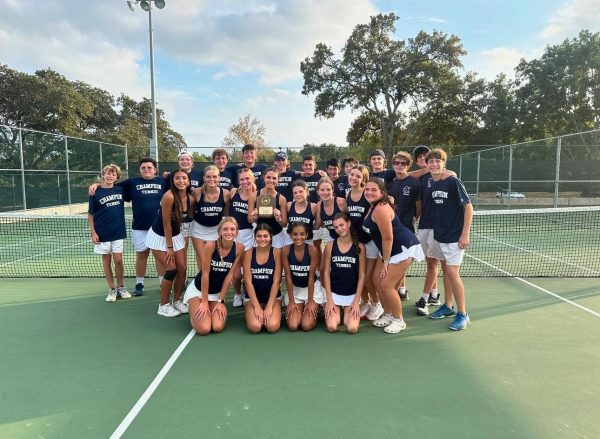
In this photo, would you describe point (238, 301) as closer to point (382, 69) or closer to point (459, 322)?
point (459, 322)

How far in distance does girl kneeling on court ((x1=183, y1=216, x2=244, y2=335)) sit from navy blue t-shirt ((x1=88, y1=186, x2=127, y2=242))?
5.72 ft

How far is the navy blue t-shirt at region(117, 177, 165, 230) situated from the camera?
5.52 m

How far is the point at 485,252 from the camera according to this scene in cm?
890

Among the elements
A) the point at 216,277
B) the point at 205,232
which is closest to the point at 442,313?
the point at 216,277

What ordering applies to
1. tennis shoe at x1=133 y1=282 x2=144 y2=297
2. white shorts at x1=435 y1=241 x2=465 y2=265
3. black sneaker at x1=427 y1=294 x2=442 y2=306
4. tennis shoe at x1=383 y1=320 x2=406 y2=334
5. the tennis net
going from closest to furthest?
tennis shoe at x1=383 y1=320 x2=406 y2=334
white shorts at x1=435 y1=241 x2=465 y2=265
black sneaker at x1=427 y1=294 x2=442 y2=306
tennis shoe at x1=133 y1=282 x2=144 y2=297
the tennis net

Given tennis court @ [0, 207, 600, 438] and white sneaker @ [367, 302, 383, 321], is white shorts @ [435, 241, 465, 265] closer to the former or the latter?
tennis court @ [0, 207, 600, 438]

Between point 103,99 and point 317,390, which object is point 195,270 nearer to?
point 317,390

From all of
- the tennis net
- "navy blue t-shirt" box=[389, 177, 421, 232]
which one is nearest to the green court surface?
"navy blue t-shirt" box=[389, 177, 421, 232]

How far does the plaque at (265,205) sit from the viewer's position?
4703 mm

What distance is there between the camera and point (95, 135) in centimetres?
4031

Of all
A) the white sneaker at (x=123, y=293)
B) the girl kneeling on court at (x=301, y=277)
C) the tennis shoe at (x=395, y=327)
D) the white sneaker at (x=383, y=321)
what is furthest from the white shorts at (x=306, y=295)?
the white sneaker at (x=123, y=293)

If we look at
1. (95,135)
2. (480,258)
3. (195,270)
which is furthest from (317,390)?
(95,135)

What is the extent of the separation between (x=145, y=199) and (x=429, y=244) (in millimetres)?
3650

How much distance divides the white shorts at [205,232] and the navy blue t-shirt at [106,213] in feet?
4.27
